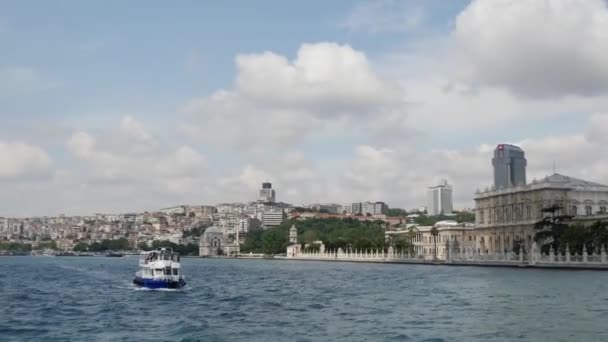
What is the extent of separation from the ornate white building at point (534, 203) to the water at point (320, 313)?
168ft

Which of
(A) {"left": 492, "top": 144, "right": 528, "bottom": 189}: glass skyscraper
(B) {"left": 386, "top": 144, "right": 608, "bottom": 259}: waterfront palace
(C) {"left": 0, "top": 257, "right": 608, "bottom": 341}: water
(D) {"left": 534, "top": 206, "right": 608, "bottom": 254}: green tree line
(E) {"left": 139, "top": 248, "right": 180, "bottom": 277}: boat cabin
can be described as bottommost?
(C) {"left": 0, "top": 257, "right": 608, "bottom": 341}: water

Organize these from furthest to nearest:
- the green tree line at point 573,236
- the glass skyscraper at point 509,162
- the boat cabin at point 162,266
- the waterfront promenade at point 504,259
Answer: the glass skyscraper at point 509,162 → the green tree line at point 573,236 → the waterfront promenade at point 504,259 → the boat cabin at point 162,266

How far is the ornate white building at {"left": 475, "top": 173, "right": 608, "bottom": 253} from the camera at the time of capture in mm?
100500

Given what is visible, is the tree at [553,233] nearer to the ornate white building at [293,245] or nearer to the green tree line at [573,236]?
the green tree line at [573,236]

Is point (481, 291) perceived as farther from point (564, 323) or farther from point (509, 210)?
point (509, 210)

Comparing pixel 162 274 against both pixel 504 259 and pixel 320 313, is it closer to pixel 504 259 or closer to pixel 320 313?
pixel 320 313

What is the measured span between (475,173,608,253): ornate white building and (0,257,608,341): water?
51.1 m

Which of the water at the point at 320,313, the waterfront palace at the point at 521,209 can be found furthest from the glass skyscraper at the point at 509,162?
the water at the point at 320,313

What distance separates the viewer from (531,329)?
27.0 metres

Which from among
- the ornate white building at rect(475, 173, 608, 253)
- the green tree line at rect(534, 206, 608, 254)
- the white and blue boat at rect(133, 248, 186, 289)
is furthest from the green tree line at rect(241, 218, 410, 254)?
the white and blue boat at rect(133, 248, 186, 289)

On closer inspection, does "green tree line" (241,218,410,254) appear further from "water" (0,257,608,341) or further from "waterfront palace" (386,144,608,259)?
"water" (0,257,608,341)

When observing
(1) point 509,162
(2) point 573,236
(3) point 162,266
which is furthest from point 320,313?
(1) point 509,162

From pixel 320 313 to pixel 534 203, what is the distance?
244ft

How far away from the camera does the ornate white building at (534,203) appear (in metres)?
100
